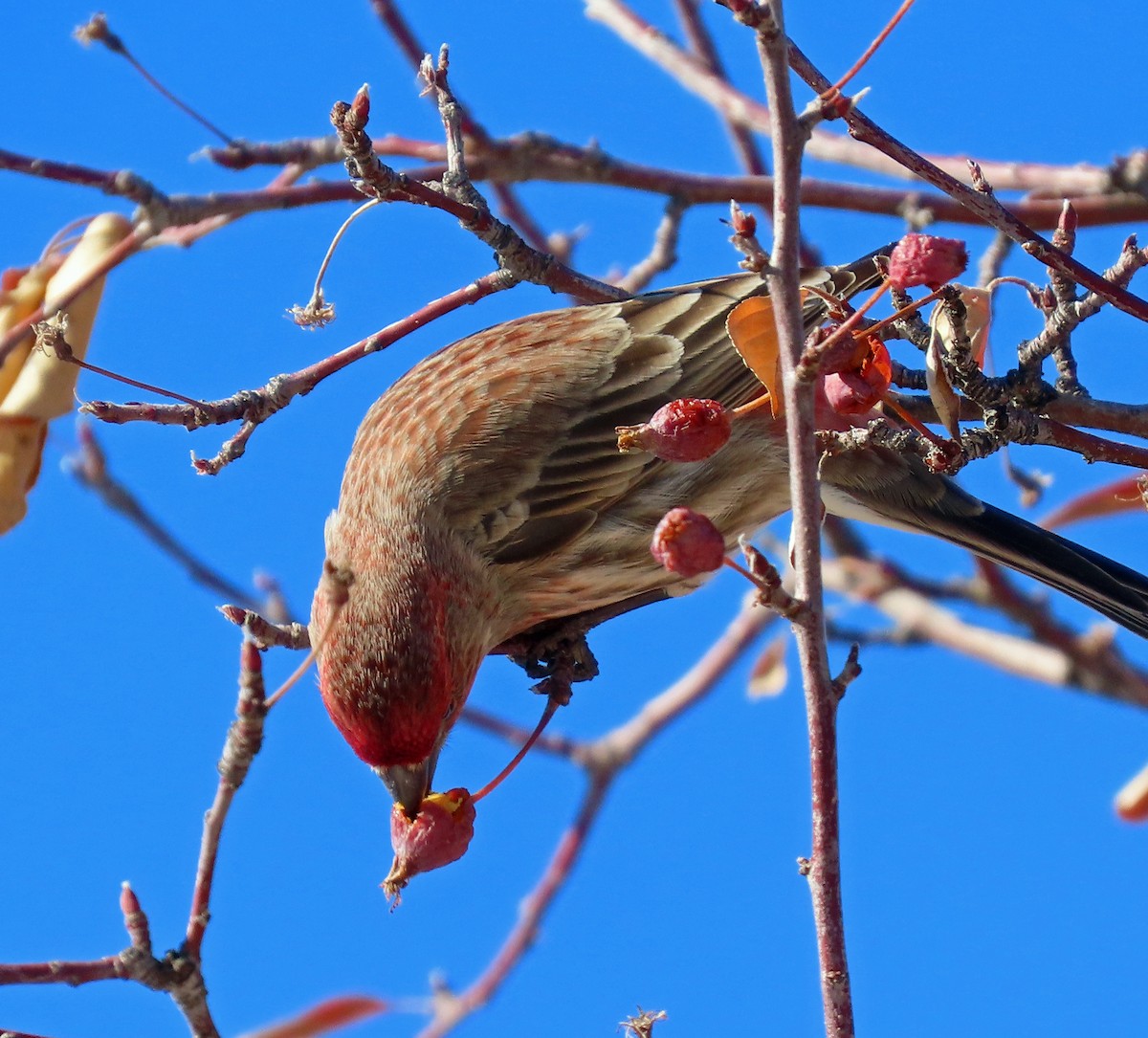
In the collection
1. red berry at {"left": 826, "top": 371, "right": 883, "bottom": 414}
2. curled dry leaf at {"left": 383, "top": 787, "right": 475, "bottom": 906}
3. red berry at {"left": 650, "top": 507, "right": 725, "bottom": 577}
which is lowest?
red berry at {"left": 650, "top": 507, "right": 725, "bottom": 577}

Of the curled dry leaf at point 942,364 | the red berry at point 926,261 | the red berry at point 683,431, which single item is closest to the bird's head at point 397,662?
the red berry at point 683,431

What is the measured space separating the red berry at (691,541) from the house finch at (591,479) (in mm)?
2696

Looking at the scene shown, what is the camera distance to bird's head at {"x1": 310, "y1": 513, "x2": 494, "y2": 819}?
399 centimetres

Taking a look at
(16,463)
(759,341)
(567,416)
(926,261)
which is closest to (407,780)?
(16,463)

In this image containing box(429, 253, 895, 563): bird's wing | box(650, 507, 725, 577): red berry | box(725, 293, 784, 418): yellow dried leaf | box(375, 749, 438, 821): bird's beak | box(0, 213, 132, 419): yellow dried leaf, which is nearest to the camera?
box(650, 507, 725, 577): red berry

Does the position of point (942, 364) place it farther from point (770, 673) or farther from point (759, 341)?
point (770, 673)

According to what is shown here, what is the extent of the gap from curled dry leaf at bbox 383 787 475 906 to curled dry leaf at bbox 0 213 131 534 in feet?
3.91

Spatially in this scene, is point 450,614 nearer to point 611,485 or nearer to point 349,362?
point 611,485

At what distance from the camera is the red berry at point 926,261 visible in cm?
220

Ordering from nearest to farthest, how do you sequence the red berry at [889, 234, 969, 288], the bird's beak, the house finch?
the red berry at [889, 234, 969, 288] < the bird's beak < the house finch

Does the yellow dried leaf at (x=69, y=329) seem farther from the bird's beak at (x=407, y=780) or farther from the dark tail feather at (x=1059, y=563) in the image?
the dark tail feather at (x=1059, y=563)

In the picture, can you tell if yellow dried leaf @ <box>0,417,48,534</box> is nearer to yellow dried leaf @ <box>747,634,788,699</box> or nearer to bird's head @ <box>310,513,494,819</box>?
bird's head @ <box>310,513,494,819</box>

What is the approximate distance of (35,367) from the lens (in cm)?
349

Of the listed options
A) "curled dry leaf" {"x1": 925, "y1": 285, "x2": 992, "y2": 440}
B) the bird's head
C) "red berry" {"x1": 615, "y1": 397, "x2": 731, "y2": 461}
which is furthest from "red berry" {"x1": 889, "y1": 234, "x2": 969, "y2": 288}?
the bird's head
